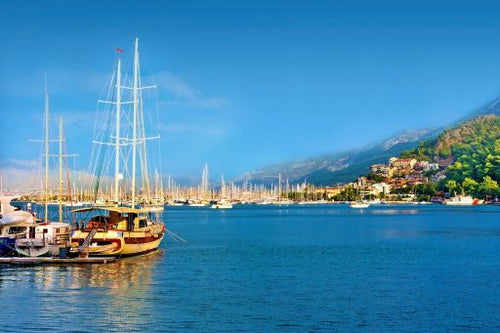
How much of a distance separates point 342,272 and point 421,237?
3349 centimetres

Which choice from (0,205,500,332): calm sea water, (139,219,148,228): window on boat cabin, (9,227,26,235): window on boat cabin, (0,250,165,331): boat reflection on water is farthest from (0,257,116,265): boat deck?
(9,227,26,235): window on boat cabin

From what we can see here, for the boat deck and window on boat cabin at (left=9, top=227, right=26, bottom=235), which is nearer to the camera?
the boat deck

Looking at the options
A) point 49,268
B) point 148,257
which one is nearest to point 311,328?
point 49,268

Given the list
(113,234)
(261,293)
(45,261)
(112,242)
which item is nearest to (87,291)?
(261,293)

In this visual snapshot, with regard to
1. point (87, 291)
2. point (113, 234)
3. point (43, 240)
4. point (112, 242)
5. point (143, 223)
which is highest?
point (143, 223)

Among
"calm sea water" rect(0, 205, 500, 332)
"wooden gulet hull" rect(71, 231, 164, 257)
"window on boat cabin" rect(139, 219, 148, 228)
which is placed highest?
"window on boat cabin" rect(139, 219, 148, 228)

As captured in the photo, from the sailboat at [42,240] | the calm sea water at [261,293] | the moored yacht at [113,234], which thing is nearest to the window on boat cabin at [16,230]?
the sailboat at [42,240]

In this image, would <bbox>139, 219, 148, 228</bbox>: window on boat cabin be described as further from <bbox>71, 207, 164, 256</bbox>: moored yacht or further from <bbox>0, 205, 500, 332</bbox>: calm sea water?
<bbox>0, 205, 500, 332</bbox>: calm sea water

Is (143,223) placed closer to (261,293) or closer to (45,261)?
(45,261)

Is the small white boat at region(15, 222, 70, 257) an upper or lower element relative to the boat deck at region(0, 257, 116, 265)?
Answer: upper

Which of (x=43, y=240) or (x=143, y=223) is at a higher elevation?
(x=143, y=223)

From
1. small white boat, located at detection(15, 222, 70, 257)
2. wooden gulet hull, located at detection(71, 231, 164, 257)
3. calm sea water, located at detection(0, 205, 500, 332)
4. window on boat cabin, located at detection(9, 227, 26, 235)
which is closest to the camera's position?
calm sea water, located at detection(0, 205, 500, 332)

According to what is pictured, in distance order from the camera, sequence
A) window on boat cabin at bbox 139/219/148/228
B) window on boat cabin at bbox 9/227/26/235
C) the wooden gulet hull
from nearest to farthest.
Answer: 1. the wooden gulet hull
2. window on boat cabin at bbox 139/219/148/228
3. window on boat cabin at bbox 9/227/26/235

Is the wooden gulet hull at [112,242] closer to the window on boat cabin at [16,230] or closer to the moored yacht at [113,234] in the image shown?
the moored yacht at [113,234]
